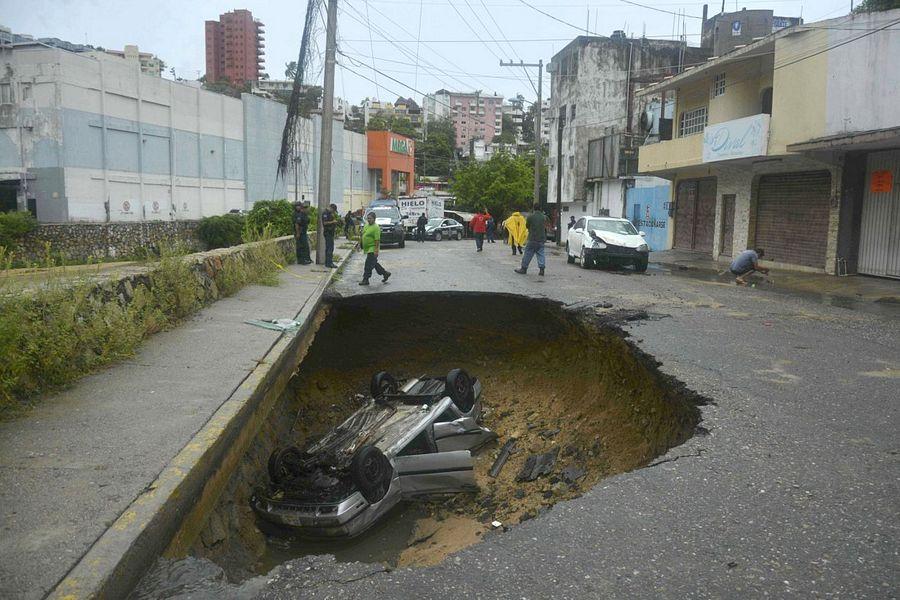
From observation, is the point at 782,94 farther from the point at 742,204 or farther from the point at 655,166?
the point at 655,166

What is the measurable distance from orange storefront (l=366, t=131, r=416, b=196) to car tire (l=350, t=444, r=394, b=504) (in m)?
59.3

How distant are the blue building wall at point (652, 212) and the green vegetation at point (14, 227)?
83.4ft

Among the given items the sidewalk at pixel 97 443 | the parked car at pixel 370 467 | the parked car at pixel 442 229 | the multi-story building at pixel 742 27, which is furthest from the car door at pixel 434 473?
the parked car at pixel 442 229

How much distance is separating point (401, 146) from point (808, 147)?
52.8 m

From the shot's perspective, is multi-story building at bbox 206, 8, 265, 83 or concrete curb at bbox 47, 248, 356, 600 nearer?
concrete curb at bbox 47, 248, 356, 600

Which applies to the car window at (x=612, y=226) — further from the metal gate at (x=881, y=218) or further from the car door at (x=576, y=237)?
the metal gate at (x=881, y=218)

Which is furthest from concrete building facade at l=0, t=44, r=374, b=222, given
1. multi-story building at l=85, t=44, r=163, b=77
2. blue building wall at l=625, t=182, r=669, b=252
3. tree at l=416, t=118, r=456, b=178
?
tree at l=416, t=118, r=456, b=178

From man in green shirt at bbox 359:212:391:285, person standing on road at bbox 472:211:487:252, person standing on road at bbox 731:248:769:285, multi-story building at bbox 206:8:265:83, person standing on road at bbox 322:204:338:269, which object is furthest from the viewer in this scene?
multi-story building at bbox 206:8:265:83

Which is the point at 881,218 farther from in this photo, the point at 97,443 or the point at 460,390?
the point at 97,443

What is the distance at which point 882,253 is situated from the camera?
57.2 ft

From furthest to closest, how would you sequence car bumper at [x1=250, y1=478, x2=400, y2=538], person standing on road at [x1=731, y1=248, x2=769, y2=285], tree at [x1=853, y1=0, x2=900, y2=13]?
tree at [x1=853, y1=0, x2=900, y2=13] < person standing on road at [x1=731, y1=248, x2=769, y2=285] < car bumper at [x1=250, y1=478, x2=400, y2=538]

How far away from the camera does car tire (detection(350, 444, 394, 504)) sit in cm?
552

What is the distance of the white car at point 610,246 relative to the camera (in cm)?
1933

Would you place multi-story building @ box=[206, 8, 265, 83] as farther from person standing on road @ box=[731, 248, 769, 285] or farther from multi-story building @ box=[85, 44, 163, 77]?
person standing on road @ box=[731, 248, 769, 285]
